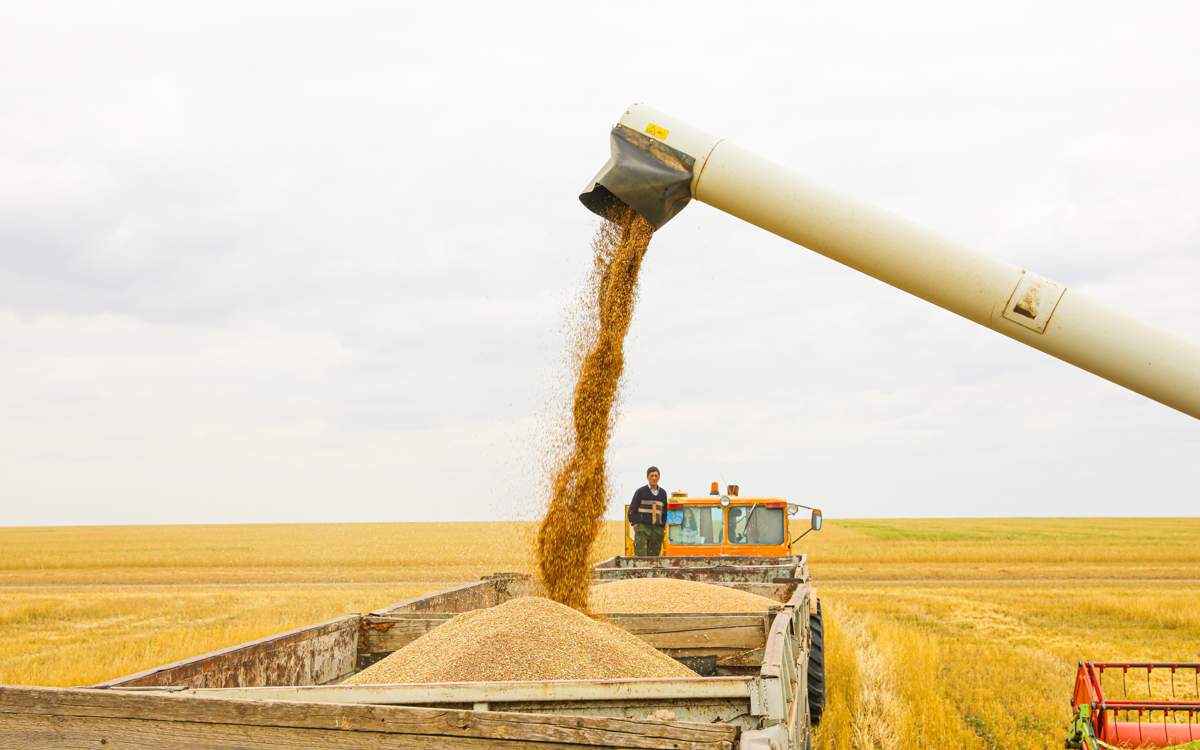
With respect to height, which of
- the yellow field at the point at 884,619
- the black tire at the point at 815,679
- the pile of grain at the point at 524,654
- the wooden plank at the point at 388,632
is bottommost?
the yellow field at the point at 884,619

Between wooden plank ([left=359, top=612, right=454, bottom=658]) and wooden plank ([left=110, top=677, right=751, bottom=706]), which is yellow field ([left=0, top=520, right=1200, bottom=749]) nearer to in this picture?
wooden plank ([left=359, top=612, right=454, bottom=658])

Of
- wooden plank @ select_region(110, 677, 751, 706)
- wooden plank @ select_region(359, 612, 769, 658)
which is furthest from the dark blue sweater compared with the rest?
wooden plank @ select_region(110, 677, 751, 706)

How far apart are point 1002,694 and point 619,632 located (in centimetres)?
543

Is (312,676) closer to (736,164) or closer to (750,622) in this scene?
(750,622)

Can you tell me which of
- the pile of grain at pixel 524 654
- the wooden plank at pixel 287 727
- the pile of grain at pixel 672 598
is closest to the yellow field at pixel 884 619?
the pile of grain at pixel 672 598

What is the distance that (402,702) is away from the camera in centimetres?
290

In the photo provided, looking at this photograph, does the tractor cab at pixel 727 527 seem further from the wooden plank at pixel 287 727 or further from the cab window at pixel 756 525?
the wooden plank at pixel 287 727

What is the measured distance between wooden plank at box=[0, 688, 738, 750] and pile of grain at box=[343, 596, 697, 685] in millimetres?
1031

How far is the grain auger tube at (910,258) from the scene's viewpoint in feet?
10.5

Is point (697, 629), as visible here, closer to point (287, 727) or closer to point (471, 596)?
point (471, 596)

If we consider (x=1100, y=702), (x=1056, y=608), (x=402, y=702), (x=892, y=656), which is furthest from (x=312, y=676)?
(x=1056, y=608)

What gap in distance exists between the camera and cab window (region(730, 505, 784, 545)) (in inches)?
394

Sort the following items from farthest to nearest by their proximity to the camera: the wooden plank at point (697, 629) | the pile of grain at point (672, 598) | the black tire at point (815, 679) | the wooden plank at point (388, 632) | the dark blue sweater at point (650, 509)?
the dark blue sweater at point (650, 509) < the black tire at point (815, 679) < the pile of grain at point (672, 598) < the wooden plank at point (388, 632) < the wooden plank at point (697, 629)

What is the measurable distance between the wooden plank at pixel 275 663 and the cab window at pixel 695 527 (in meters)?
5.64
